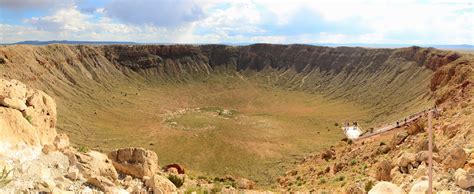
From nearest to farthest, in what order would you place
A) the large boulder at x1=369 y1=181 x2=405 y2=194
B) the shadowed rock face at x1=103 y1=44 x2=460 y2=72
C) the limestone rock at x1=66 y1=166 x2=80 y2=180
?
the limestone rock at x1=66 y1=166 x2=80 y2=180 < the large boulder at x1=369 y1=181 x2=405 y2=194 < the shadowed rock face at x1=103 y1=44 x2=460 y2=72

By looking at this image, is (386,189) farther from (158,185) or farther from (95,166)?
(95,166)

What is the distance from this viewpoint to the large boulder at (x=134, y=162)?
15.5 metres

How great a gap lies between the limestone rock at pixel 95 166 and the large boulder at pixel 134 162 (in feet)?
1.98

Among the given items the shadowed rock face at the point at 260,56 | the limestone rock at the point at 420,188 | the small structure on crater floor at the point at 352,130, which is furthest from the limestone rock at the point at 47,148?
the shadowed rock face at the point at 260,56

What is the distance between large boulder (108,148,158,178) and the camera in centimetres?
1551

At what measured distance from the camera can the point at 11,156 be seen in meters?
12.0

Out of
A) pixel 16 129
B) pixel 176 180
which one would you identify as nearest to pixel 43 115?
pixel 16 129

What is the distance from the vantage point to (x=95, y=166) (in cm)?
1406

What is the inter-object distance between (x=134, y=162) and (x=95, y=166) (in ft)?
6.55

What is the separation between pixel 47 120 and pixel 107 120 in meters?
55.0

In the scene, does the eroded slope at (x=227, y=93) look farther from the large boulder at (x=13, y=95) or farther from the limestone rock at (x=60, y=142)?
the large boulder at (x=13, y=95)

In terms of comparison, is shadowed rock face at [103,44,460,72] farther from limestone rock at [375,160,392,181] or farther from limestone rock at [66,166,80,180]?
limestone rock at [66,166,80,180]

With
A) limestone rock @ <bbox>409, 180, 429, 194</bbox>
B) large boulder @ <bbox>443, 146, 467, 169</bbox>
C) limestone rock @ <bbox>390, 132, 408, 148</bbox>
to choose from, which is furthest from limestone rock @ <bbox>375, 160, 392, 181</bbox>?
limestone rock @ <bbox>390, 132, 408, 148</bbox>

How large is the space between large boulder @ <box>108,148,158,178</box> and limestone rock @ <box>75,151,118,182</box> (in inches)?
23.7
